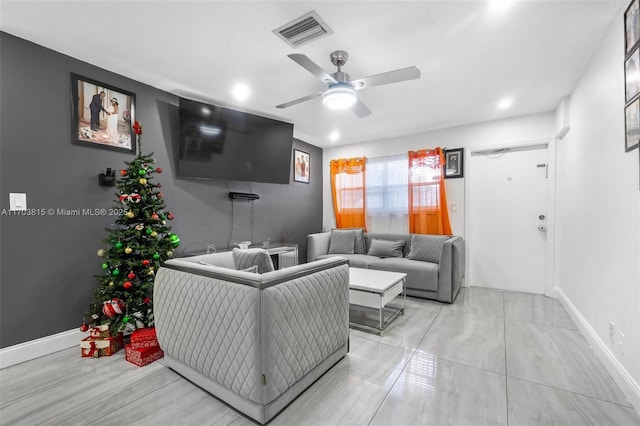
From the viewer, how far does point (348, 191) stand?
5230 millimetres

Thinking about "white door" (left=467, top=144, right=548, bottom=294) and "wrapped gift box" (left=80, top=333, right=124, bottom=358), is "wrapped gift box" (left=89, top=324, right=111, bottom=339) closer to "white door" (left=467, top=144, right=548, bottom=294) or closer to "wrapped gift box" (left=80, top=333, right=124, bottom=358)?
"wrapped gift box" (left=80, top=333, right=124, bottom=358)

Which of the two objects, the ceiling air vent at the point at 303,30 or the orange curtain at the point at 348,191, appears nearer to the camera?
the ceiling air vent at the point at 303,30

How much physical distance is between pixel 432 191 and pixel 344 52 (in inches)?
111

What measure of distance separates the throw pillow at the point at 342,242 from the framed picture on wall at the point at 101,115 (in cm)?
319

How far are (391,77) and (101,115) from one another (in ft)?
8.55

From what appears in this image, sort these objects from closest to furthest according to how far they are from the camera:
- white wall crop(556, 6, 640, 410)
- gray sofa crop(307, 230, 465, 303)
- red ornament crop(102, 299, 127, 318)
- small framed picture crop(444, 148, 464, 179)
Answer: white wall crop(556, 6, 640, 410) → red ornament crop(102, 299, 127, 318) → gray sofa crop(307, 230, 465, 303) → small framed picture crop(444, 148, 464, 179)

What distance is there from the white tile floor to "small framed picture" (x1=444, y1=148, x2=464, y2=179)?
242 cm

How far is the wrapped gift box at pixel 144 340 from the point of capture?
2.08 meters

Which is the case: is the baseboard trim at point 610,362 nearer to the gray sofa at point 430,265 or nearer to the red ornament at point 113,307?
the gray sofa at point 430,265

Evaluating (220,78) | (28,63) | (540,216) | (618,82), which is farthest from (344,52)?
(540,216)

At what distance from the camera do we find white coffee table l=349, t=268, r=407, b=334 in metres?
2.57

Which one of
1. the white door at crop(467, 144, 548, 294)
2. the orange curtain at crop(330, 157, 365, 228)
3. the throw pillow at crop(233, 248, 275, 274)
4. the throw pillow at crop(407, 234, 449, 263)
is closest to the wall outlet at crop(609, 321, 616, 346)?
the throw pillow at crop(407, 234, 449, 263)

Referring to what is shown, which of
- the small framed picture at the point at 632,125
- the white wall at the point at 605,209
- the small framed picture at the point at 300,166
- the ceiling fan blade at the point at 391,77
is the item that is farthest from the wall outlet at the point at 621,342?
the small framed picture at the point at 300,166

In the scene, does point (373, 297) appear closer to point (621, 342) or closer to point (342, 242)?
point (621, 342)
